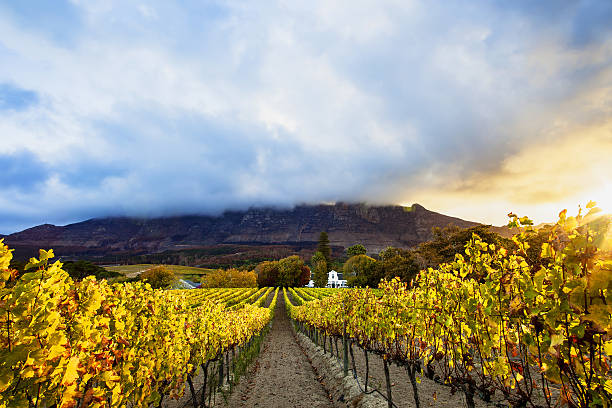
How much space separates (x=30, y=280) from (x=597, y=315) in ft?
13.9

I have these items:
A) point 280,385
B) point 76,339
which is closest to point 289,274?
point 280,385

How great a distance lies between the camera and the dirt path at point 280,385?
1009 centimetres

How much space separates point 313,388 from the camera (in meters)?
11.4

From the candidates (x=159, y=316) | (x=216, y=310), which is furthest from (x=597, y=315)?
(x=216, y=310)

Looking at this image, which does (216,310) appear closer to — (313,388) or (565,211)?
(313,388)

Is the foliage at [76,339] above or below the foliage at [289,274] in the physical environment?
above

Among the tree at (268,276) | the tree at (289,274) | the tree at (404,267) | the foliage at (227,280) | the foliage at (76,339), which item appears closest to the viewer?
the foliage at (76,339)

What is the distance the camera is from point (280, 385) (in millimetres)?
11992

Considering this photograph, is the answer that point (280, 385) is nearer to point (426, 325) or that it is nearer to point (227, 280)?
point (426, 325)

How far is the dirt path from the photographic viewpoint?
10.1 meters

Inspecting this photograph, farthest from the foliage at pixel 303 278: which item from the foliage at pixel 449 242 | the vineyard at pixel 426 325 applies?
the vineyard at pixel 426 325

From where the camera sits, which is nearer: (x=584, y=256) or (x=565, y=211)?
(x=584, y=256)

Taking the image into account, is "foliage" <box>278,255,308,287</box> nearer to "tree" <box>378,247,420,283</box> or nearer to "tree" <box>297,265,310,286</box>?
"tree" <box>297,265,310,286</box>

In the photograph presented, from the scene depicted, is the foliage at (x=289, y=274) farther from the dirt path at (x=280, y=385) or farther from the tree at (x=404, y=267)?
the dirt path at (x=280, y=385)
